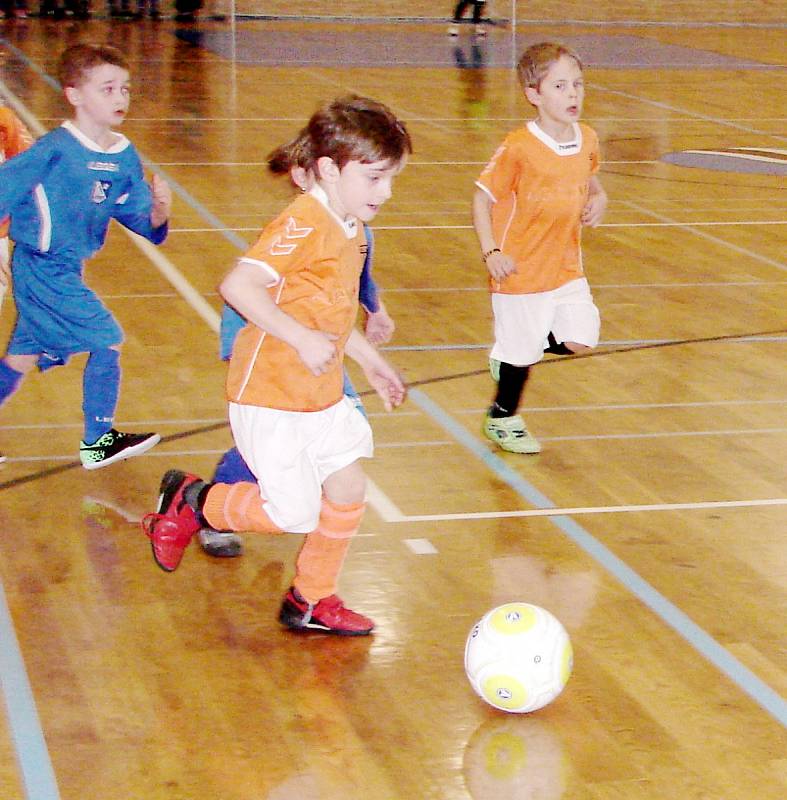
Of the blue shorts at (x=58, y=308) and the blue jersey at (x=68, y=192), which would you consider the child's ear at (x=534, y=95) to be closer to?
the blue jersey at (x=68, y=192)

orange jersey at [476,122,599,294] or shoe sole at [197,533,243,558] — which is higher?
orange jersey at [476,122,599,294]

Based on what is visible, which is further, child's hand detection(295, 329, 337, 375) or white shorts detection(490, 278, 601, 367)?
white shorts detection(490, 278, 601, 367)

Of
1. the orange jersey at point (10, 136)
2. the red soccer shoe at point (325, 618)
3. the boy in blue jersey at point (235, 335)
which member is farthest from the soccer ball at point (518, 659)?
the orange jersey at point (10, 136)

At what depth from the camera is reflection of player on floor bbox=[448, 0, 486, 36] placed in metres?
22.2

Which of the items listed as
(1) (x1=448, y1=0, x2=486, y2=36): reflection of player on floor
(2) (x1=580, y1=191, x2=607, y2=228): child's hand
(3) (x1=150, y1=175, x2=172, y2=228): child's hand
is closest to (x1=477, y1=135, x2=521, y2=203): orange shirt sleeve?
(2) (x1=580, y1=191, x2=607, y2=228): child's hand

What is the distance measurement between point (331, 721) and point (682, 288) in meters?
4.87

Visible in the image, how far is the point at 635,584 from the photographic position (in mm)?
4258

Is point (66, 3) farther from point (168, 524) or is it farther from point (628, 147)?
point (168, 524)

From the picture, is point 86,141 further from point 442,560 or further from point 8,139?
point 442,560

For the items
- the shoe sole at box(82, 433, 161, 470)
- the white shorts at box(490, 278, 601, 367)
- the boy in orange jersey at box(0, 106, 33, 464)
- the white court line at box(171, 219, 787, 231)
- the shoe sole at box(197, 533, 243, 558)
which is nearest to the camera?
the shoe sole at box(197, 533, 243, 558)

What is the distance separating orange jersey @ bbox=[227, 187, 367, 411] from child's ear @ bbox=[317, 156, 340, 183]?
0.22ft

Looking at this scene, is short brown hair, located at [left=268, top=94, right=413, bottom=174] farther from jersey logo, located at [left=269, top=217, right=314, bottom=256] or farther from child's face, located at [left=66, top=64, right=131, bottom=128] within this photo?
child's face, located at [left=66, top=64, right=131, bottom=128]

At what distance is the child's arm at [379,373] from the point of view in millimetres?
3754

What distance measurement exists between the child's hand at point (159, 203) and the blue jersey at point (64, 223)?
0.02 m
